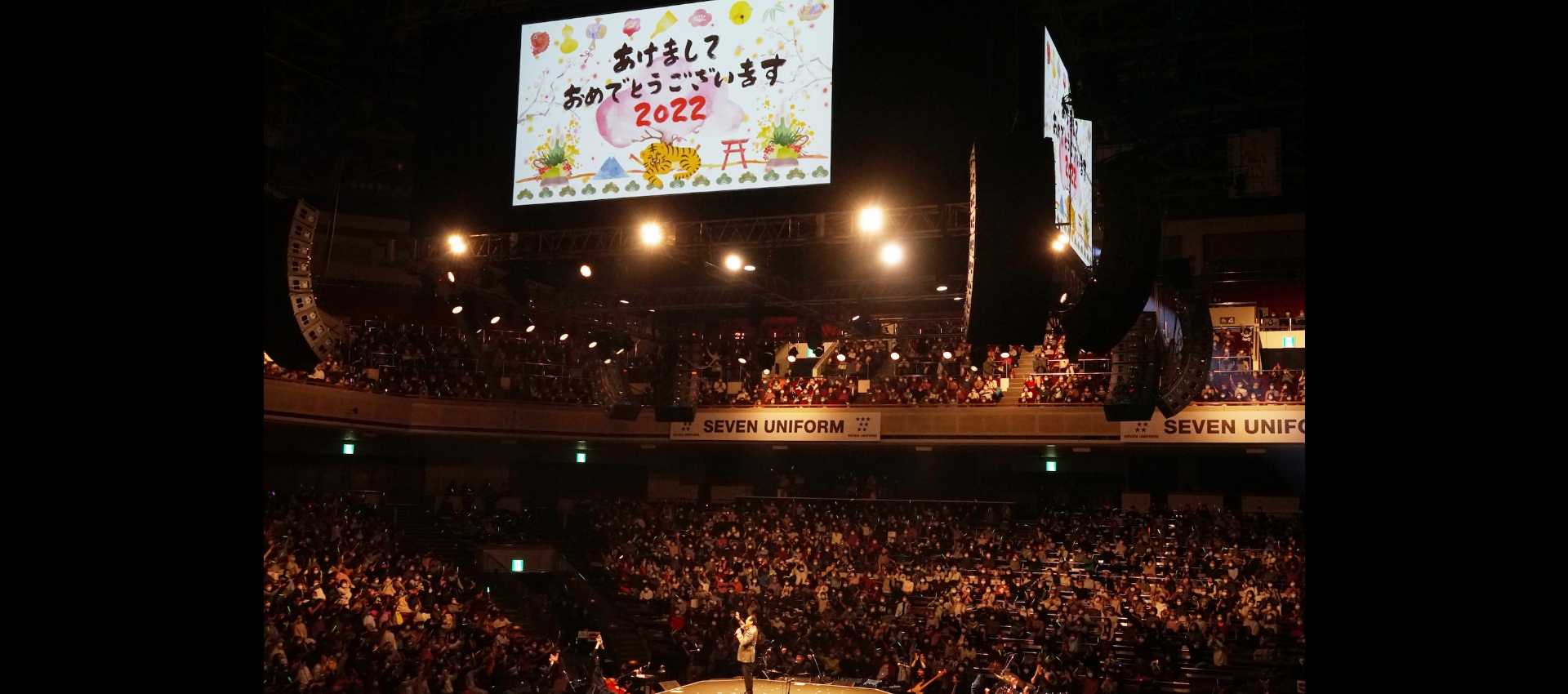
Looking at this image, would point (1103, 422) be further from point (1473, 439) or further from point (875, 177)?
point (1473, 439)

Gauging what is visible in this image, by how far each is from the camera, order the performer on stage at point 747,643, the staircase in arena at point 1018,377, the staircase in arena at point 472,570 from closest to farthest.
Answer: the performer on stage at point 747,643 < the staircase in arena at point 472,570 < the staircase in arena at point 1018,377

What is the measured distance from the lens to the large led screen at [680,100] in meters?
10.6

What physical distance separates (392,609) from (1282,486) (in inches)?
782

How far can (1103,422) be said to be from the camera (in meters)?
24.4

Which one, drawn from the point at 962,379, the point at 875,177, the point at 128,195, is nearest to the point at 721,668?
the point at 962,379

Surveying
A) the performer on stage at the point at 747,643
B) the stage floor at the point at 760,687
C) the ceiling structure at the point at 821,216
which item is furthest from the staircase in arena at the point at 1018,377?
the performer on stage at the point at 747,643

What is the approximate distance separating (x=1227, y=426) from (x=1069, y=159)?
14.7 metres

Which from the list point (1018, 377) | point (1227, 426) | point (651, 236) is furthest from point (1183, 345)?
point (1018, 377)

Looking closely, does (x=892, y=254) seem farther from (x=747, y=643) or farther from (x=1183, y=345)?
(x=747, y=643)

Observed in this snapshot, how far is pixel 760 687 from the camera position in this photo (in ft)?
60.2

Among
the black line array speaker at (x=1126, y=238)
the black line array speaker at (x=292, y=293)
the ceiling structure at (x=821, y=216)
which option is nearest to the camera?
the black line array speaker at (x=1126, y=238)

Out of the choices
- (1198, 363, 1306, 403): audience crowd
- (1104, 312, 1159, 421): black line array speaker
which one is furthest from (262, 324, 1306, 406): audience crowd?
(1104, 312, 1159, 421): black line array speaker

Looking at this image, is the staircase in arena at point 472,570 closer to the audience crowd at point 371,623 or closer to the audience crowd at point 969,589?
the audience crowd at point 371,623

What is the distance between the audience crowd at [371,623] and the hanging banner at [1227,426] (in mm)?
13076
